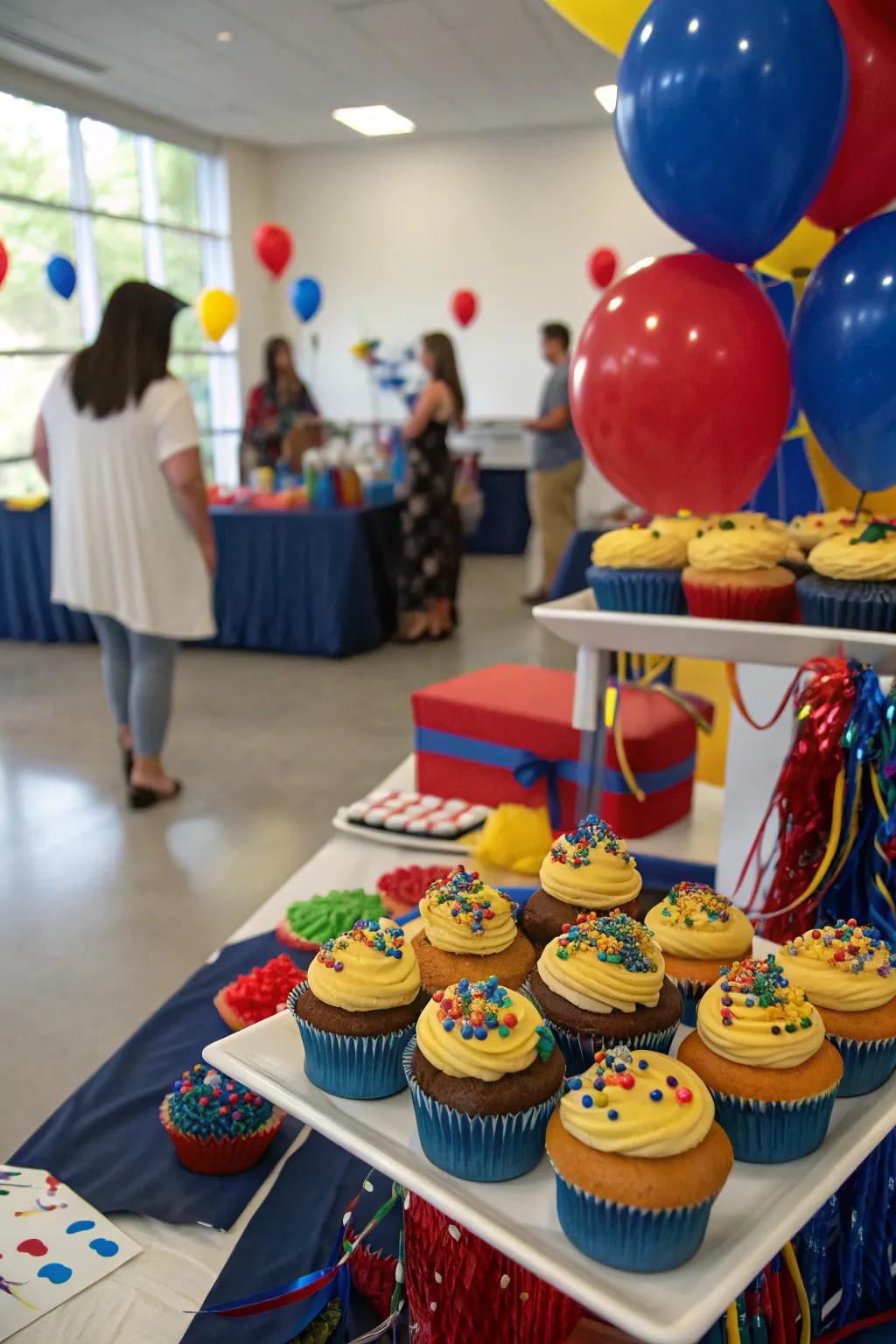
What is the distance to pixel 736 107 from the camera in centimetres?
127

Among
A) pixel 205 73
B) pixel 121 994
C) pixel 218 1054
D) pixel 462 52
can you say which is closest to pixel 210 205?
pixel 205 73

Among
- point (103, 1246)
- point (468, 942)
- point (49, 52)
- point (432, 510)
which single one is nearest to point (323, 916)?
point (103, 1246)

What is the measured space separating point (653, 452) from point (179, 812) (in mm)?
2191

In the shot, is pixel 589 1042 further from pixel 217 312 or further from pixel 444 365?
pixel 217 312

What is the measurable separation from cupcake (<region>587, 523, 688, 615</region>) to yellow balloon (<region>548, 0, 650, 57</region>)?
0.80 meters

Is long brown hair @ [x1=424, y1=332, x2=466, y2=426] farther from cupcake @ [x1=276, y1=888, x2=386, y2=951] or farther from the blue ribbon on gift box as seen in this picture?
cupcake @ [x1=276, y1=888, x2=386, y2=951]

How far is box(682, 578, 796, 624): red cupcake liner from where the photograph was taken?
149cm

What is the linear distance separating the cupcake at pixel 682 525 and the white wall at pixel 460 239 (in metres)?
7.05

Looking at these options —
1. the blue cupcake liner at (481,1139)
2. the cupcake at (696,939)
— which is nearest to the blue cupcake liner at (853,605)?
the cupcake at (696,939)

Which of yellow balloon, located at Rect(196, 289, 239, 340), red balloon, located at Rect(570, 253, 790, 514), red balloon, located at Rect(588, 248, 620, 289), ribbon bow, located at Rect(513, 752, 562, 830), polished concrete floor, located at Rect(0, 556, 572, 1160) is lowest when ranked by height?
polished concrete floor, located at Rect(0, 556, 572, 1160)

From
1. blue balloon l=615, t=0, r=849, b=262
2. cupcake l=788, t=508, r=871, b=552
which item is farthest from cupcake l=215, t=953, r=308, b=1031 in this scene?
blue balloon l=615, t=0, r=849, b=262

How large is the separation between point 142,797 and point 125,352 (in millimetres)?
1302

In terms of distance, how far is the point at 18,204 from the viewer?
657 cm

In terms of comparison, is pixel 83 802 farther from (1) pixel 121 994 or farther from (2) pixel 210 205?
(2) pixel 210 205
